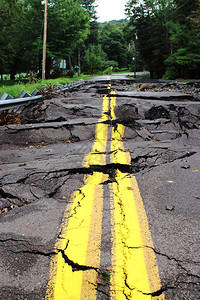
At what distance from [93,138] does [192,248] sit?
138 inches

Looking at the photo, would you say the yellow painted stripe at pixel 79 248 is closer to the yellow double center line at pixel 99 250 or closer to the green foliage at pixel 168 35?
the yellow double center line at pixel 99 250

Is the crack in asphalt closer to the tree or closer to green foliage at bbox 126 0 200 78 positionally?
green foliage at bbox 126 0 200 78

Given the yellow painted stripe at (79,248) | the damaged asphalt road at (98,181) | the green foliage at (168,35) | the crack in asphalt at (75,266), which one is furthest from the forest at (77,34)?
the crack in asphalt at (75,266)

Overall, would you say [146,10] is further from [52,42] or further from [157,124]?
[157,124]

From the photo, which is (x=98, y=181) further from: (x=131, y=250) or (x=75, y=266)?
(x=75, y=266)

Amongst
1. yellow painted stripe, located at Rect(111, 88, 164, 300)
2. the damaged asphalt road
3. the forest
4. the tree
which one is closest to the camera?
yellow painted stripe, located at Rect(111, 88, 164, 300)

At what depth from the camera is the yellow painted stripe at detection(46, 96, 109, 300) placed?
1.53m

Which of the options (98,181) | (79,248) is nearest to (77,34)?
(98,181)

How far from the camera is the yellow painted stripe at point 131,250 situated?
5.02 feet

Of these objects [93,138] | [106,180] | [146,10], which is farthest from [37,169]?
[146,10]

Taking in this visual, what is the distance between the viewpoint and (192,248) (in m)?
1.85

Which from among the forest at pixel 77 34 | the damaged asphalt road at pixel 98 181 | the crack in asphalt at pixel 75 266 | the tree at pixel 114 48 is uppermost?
the tree at pixel 114 48

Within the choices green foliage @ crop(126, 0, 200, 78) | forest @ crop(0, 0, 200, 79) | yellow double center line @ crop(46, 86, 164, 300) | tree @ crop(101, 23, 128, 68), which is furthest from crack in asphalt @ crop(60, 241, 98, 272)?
tree @ crop(101, 23, 128, 68)

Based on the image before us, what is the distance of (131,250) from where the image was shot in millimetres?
1859
